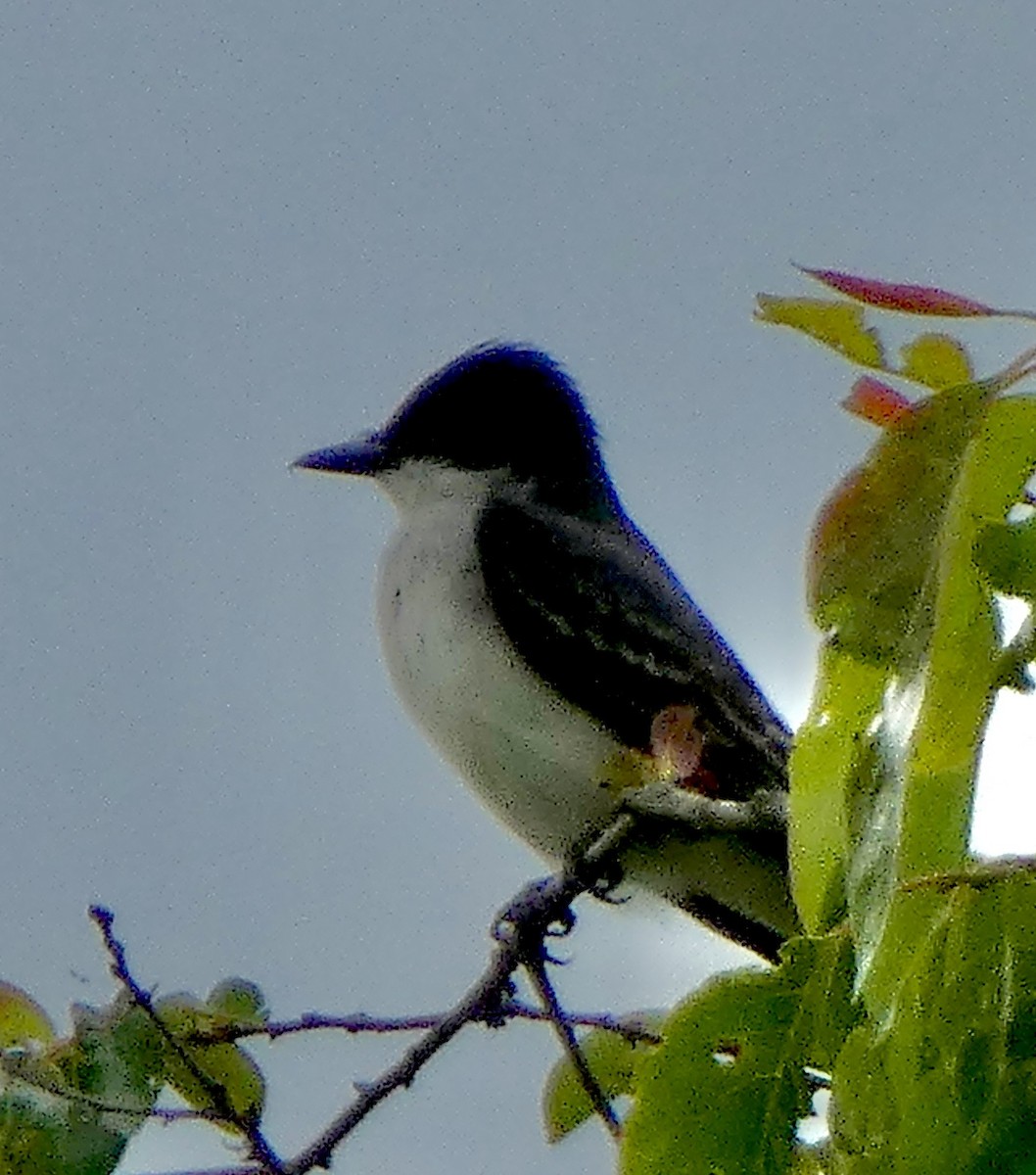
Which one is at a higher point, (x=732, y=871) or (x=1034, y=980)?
(x=1034, y=980)

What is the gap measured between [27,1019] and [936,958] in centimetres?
125

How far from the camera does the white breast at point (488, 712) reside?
3.25 m

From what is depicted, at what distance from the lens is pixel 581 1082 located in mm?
1863

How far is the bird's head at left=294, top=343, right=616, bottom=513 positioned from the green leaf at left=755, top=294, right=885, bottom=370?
2.99 metres

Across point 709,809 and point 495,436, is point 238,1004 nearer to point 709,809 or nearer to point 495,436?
point 709,809

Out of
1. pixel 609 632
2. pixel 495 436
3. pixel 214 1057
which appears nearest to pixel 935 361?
pixel 214 1057

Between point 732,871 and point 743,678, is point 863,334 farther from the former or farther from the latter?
point 743,678

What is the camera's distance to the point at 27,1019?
1.82 metres

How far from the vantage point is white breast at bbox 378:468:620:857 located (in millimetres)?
3250

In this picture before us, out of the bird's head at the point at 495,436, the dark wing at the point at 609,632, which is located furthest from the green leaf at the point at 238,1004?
the bird's head at the point at 495,436

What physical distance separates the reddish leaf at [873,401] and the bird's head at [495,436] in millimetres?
2927

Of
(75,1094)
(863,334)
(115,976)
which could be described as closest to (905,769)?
(863,334)

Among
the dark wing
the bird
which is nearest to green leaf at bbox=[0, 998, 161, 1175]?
the bird

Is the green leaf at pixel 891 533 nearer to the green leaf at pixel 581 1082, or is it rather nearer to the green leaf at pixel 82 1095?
the green leaf at pixel 82 1095
